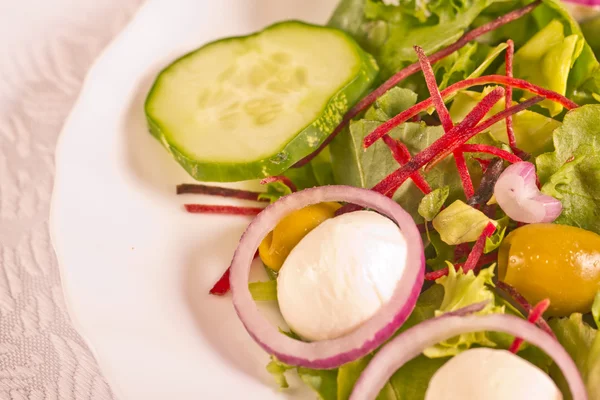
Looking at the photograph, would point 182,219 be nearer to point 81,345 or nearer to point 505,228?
point 81,345

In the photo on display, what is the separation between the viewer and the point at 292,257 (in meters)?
1.13

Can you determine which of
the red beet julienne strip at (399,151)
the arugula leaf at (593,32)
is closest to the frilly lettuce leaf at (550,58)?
the arugula leaf at (593,32)

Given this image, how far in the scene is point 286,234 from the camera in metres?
1.23

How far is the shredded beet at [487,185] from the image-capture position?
125 cm

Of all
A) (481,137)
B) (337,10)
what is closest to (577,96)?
(481,137)

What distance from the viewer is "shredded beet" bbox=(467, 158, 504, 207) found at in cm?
125

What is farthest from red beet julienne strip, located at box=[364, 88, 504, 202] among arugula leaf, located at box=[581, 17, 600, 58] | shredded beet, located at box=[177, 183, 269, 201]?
arugula leaf, located at box=[581, 17, 600, 58]

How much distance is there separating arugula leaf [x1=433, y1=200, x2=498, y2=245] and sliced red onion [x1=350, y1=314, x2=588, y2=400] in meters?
0.21

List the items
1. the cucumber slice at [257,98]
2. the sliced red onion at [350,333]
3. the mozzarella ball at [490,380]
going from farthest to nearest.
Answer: the cucumber slice at [257,98]
the sliced red onion at [350,333]
the mozzarella ball at [490,380]

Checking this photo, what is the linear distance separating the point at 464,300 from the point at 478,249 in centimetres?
15

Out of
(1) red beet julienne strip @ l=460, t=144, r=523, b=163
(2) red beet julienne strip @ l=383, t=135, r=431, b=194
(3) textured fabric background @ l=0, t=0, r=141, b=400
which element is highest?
(1) red beet julienne strip @ l=460, t=144, r=523, b=163

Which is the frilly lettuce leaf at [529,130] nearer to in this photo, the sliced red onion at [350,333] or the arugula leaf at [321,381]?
the sliced red onion at [350,333]

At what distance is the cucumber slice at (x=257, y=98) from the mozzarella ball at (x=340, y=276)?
0.31 meters

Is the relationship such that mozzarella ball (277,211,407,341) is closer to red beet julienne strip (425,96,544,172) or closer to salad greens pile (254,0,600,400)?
salad greens pile (254,0,600,400)
